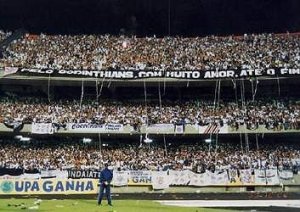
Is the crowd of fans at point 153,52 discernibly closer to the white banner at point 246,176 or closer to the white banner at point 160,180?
the white banner at point 246,176

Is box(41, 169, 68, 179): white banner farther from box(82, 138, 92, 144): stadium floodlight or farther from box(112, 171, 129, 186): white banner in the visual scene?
box(82, 138, 92, 144): stadium floodlight

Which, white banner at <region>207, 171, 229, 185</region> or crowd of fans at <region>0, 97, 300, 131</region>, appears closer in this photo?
white banner at <region>207, 171, 229, 185</region>

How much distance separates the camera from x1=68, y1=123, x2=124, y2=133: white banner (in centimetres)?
4431

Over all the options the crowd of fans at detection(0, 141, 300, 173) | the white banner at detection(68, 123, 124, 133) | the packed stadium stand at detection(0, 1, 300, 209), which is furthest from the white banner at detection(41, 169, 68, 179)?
the white banner at detection(68, 123, 124, 133)

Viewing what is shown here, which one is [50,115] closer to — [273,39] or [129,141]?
[129,141]

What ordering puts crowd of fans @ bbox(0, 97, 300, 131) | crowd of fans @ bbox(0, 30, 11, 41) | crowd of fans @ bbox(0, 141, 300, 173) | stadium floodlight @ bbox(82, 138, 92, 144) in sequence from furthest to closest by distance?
crowd of fans @ bbox(0, 30, 11, 41), stadium floodlight @ bbox(82, 138, 92, 144), crowd of fans @ bbox(0, 97, 300, 131), crowd of fans @ bbox(0, 141, 300, 173)

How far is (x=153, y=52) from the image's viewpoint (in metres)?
49.4

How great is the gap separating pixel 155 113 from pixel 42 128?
9317 mm

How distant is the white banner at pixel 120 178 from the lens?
122 ft

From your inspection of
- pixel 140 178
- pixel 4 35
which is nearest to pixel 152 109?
pixel 140 178

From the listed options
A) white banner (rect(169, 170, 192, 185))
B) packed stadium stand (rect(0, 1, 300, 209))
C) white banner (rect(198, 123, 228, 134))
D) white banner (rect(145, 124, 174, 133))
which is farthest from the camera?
white banner (rect(145, 124, 174, 133))

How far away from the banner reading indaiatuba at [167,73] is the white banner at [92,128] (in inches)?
169

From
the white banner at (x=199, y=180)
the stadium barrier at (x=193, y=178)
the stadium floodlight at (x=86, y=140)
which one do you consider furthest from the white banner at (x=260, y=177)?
the stadium floodlight at (x=86, y=140)

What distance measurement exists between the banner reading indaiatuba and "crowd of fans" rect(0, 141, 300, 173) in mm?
5667
